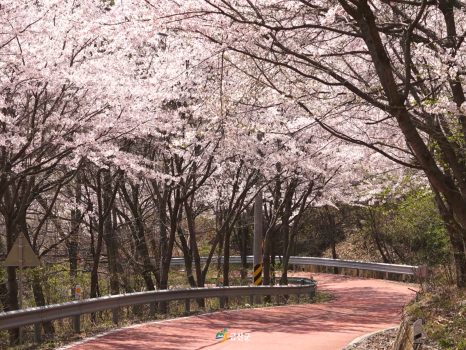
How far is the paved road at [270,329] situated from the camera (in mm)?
10949

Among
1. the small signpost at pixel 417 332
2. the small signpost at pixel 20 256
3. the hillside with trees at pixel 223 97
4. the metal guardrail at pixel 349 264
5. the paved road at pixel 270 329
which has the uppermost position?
the hillside with trees at pixel 223 97

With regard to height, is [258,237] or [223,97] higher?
[223,97]

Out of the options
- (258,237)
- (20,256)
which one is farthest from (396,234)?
(20,256)

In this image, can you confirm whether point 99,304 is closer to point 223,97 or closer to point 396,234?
point 223,97

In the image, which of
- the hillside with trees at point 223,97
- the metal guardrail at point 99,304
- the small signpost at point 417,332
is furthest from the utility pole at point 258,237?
the small signpost at point 417,332

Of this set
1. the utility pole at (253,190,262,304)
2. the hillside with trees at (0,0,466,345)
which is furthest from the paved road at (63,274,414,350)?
the hillside with trees at (0,0,466,345)

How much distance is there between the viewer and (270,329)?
13.2 meters

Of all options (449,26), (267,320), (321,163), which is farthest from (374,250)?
(449,26)

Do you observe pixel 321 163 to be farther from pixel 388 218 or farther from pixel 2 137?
pixel 388 218

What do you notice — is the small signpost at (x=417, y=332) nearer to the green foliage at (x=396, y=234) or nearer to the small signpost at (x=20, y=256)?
the small signpost at (x=20, y=256)

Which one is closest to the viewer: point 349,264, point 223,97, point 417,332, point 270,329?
point 417,332

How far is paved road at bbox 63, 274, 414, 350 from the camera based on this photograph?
10949mm

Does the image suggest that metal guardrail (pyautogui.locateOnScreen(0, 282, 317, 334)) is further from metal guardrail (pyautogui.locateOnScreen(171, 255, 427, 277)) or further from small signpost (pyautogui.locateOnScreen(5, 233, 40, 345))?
metal guardrail (pyautogui.locateOnScreen(171, 255, 427, 277))

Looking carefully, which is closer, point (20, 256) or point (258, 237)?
point (20, 256)
